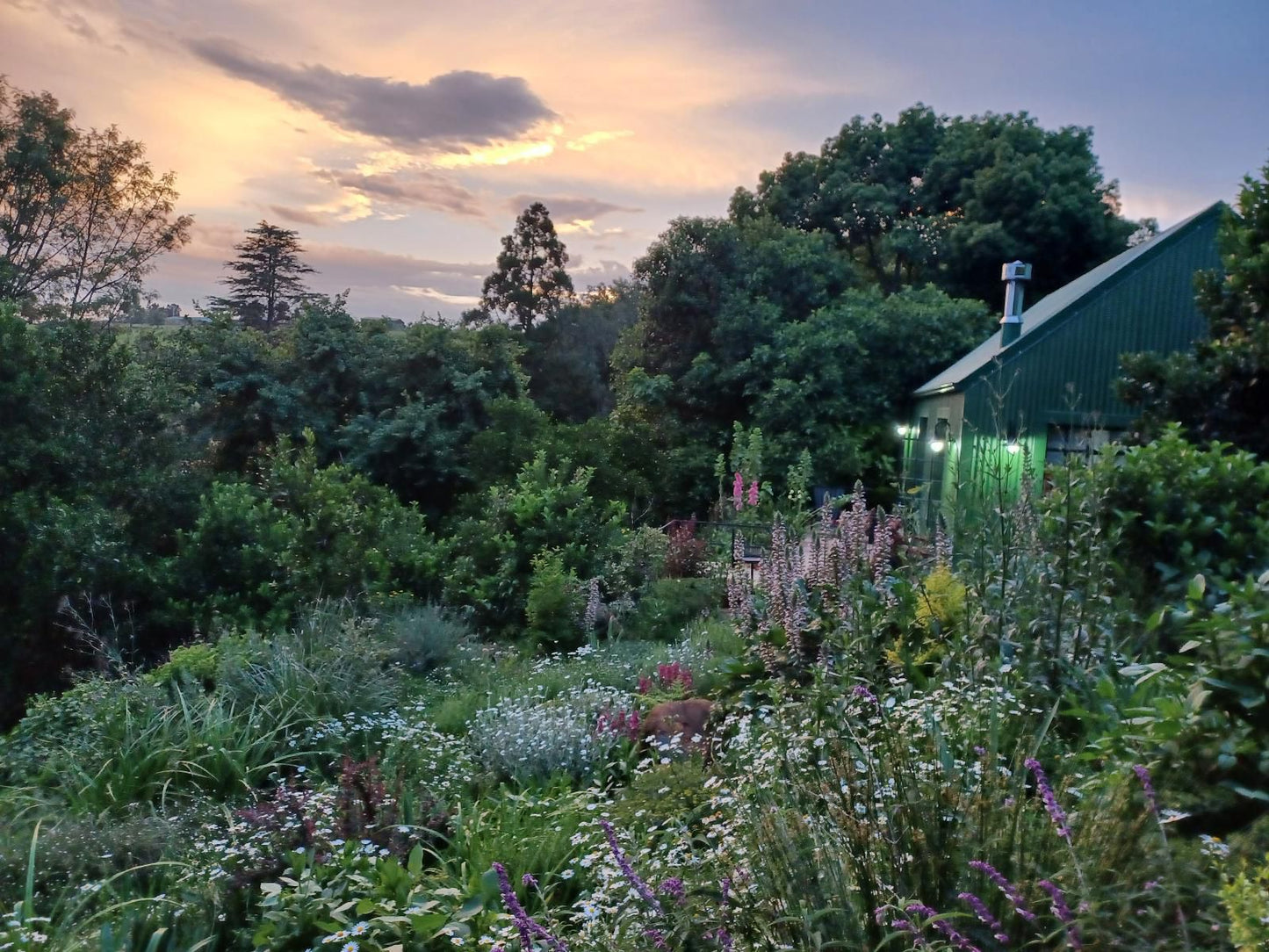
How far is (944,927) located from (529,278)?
917 inches

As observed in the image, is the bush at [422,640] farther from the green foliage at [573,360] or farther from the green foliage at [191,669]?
the green foliage at [573,360]

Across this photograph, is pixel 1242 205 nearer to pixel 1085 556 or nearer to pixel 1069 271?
pixel 1085 556

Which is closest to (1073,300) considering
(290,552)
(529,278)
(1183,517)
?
(1183,517)

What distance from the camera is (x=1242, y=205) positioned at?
25.0ft

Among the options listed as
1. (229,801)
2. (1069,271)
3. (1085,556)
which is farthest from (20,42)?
(1069,271)

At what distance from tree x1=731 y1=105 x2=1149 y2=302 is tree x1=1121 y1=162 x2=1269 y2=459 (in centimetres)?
1222

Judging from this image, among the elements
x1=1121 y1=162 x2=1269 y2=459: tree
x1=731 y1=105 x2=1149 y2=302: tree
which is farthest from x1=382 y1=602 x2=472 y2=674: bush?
x1=731 y1=105 x2=1149 y2=302: tree

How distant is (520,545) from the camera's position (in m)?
8.34

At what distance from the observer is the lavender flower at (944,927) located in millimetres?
1400

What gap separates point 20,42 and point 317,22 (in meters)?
3.27

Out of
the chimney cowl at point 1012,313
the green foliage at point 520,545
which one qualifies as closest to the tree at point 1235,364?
the green foliage at point 520,545

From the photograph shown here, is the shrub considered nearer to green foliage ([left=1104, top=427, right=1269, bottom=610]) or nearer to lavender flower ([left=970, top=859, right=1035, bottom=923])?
green foliage ([left=1104, top=427, right=1269, bottom=610])

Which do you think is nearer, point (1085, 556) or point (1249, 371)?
point (1085, 556)

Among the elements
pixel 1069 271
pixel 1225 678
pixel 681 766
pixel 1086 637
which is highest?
pixel 1069 271
